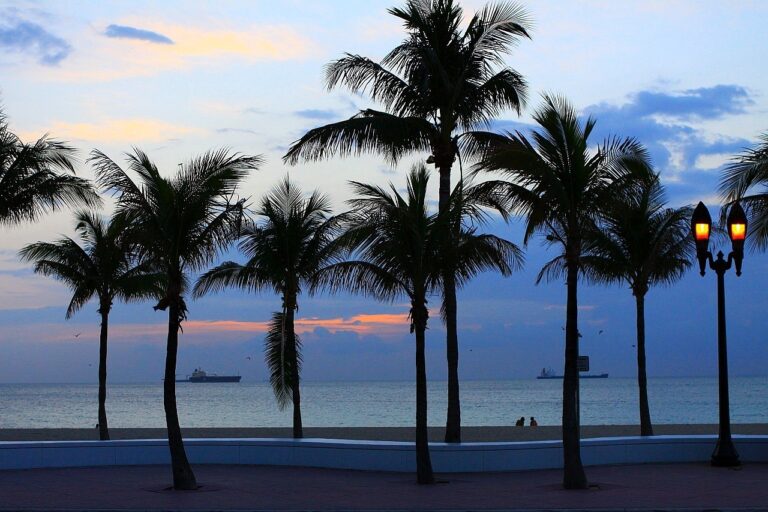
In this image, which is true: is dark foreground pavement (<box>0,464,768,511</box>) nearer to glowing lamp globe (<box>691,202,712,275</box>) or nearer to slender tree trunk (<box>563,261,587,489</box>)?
slender tree trunk (<box>563,261,587,489</box>)

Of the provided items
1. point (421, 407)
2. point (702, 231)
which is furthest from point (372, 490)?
point (702, 231)

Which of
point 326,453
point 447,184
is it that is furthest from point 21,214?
point 447,184

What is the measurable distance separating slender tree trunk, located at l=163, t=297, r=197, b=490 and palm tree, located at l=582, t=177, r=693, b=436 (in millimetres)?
13717

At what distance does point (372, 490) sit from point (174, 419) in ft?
11.6

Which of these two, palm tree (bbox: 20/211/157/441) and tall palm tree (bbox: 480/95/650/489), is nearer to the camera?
tall palm tree (bbox: 480/95/650/489)

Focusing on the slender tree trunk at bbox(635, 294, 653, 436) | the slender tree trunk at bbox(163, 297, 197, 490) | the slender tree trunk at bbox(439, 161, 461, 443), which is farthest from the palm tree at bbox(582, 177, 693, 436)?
the slender tree trunk at bbox(163, 297, 197, 490)

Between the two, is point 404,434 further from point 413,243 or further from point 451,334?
point 413,243

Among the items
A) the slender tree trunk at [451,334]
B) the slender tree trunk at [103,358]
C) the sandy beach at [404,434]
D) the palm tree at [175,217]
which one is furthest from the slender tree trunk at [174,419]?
the sandy beach at [404,434]

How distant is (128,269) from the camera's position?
1187 inches

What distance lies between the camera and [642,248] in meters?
27.8

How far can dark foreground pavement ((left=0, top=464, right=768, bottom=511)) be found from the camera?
46.8ft

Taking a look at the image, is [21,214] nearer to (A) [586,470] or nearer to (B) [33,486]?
(B) [33,486]

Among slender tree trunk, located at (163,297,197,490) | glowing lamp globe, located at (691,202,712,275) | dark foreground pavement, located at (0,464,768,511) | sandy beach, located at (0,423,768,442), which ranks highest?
glowing lamp globe, located at (691,202,712,275)

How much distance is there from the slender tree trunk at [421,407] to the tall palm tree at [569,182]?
93.1 inches
